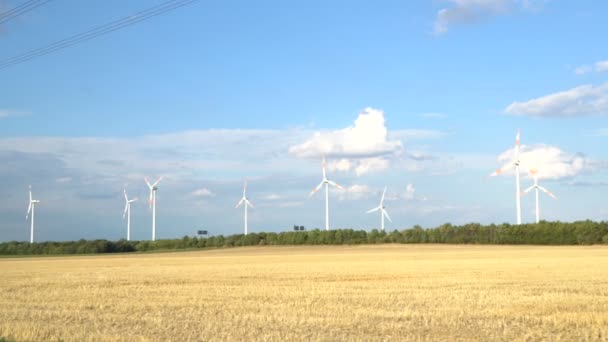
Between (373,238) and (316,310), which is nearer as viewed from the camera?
(316,310)

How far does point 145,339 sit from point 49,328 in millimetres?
4340

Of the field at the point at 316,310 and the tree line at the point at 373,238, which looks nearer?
the field at the point at 316,310

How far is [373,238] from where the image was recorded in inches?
6127

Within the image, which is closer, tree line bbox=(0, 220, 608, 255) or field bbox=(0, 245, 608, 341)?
field bbox=(0, 245, 608, 341)

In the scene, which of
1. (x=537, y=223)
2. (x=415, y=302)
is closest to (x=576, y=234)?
(x=537, y=223)

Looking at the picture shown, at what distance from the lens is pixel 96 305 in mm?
29484

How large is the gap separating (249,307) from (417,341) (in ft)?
33.6

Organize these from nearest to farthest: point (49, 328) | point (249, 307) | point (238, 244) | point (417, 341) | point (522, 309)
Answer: point (417, 341) → point (49, 328) → point (522, 309) → point (249, 307) → point (238, 244)

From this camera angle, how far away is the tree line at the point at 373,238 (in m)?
131

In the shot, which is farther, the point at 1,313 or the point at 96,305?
the point at 96,305

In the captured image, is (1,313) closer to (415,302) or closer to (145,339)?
(145,339)

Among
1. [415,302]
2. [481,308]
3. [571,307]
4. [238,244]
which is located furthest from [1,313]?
[238,244]

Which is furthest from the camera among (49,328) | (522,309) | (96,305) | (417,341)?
(96,305)

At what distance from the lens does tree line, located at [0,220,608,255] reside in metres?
131
